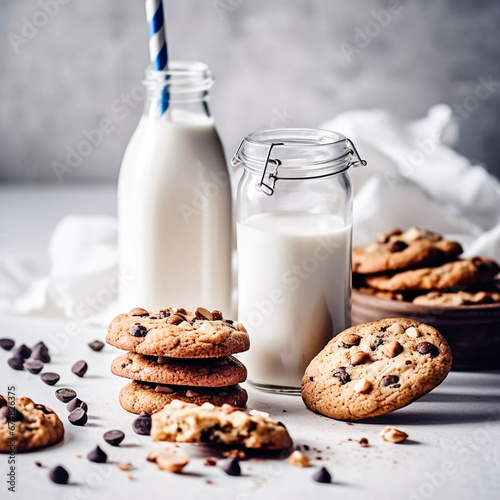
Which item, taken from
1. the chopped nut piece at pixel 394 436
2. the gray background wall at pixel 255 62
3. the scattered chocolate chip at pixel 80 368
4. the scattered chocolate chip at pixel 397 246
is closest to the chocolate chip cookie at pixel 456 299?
the scattered chocolate chip at pixel 397 246

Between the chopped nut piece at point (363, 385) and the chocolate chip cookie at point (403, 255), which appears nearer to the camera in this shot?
the chopped nut piece at point (363, 385)

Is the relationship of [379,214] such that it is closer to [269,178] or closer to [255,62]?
[269,178]

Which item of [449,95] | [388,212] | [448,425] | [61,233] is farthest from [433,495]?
[449,95]

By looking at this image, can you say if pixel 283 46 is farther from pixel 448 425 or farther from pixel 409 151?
pixel 448 425

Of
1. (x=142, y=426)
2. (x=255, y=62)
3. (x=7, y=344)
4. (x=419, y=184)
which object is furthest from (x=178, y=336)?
(x=255, y=62)

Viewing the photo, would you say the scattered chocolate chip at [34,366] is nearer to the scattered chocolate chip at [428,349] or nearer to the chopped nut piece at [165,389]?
the chopped nut piece at [165,389]

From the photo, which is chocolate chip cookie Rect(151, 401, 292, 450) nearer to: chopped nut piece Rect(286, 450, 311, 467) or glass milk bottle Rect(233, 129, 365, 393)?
chopped nut piece Rect(286, 450, 311, 467)
